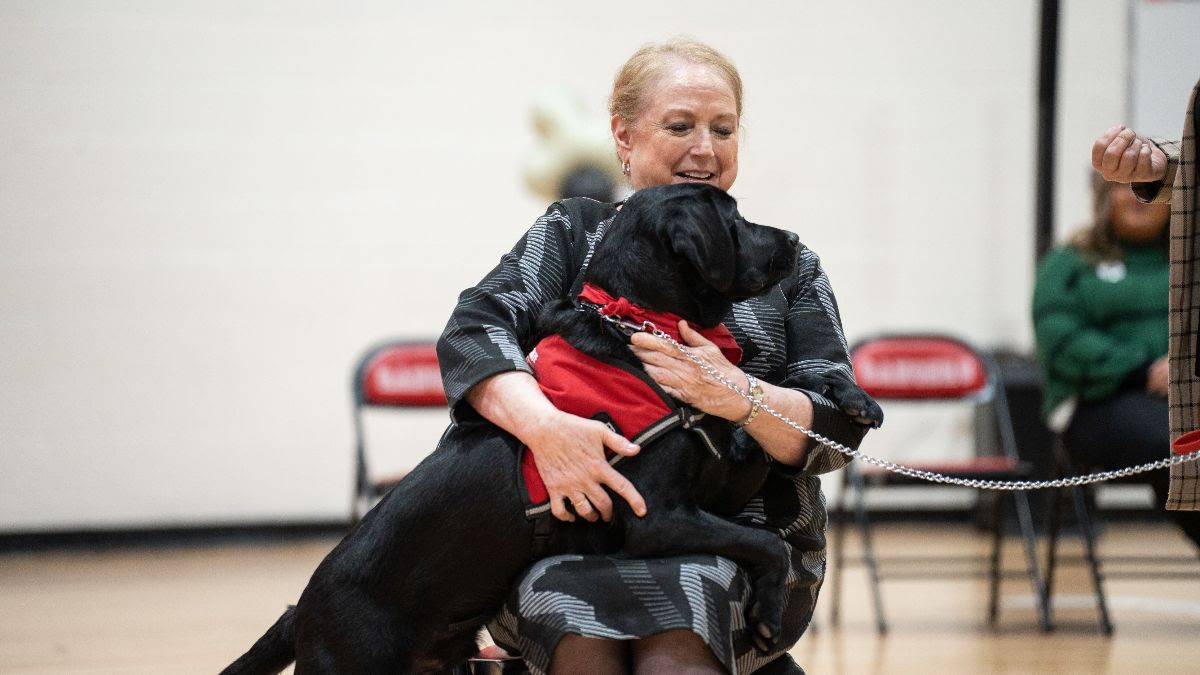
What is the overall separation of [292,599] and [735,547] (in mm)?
2935

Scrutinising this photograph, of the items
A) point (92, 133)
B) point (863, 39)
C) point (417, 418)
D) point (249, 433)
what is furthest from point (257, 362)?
point (863, 39)

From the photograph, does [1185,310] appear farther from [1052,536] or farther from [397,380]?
[397,380]

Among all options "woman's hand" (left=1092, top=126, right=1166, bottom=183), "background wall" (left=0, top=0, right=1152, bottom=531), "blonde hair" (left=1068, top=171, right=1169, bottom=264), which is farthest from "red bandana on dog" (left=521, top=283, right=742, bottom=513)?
"background wall" (left=0, top=0, right=1152, bottom=531)

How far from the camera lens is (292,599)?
428cm

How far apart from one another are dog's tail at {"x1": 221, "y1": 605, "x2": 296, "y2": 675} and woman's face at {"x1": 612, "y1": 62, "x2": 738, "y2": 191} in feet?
3.05

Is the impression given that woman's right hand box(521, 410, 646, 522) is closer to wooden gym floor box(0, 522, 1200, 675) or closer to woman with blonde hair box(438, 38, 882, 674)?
woman with blonde hair box(438, 38, 882, 674)

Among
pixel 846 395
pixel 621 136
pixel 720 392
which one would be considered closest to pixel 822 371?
pixel 846 395

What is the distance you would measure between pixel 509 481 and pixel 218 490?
436cm

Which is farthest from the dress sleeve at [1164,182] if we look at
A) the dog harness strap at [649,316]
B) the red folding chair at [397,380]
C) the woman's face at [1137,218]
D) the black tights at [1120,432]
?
the red folding chair at [397,380]

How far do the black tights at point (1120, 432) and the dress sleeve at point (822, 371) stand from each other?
1.97 metres

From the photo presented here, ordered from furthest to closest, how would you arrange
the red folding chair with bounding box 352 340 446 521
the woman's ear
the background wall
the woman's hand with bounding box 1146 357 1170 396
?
the background wall < the red folding chair with bounding box 352 340 446 521 < the woman's hand with bounding box 1146 357 1170 396 < the woman's ear

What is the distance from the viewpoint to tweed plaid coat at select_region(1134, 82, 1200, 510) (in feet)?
5.95

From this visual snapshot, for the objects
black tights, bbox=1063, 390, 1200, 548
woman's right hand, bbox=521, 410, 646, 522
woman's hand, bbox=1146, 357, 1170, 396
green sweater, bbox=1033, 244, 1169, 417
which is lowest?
black tights, bbox=1063, 390, 1200, 548

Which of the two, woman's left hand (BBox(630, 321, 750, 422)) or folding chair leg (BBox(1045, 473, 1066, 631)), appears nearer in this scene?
woman's left hand (BBox(630, 321, 750, 422))
